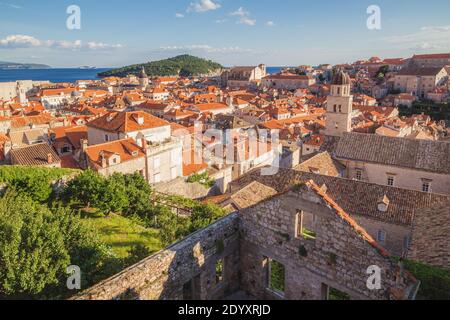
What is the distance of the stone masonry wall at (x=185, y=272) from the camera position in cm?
917

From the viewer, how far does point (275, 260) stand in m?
11.3

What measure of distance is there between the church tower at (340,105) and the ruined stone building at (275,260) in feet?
114

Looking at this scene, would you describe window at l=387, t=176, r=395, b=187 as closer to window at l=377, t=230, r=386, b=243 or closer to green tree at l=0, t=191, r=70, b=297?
window at l=377, t=230, r=386, b=243

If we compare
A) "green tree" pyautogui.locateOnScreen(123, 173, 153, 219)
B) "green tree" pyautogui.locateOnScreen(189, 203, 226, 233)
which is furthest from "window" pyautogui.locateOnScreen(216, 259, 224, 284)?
"green tree" pyautogui.locateOnScreen(123, 173, 153, 219)

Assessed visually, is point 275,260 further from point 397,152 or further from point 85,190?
point 397,152

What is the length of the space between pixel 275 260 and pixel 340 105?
119 ft

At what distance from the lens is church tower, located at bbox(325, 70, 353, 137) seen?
43312 mm

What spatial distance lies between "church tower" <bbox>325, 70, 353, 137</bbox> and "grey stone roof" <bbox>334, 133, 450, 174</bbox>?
34.2ft

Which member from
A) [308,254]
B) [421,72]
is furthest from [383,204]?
[421,72]

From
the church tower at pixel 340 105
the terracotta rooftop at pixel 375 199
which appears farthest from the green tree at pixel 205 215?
the church tower at pixel 340 105

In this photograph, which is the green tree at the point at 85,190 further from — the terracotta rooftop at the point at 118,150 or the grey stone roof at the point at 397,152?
the grey stone roof at the point at 397,152

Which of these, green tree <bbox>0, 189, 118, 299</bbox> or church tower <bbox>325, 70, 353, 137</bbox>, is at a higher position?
church tower <bbox>325, 70, 353, 137</bbox>

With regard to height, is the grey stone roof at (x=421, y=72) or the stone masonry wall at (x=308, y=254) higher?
the grey stone roof at (x=421, y=72)
